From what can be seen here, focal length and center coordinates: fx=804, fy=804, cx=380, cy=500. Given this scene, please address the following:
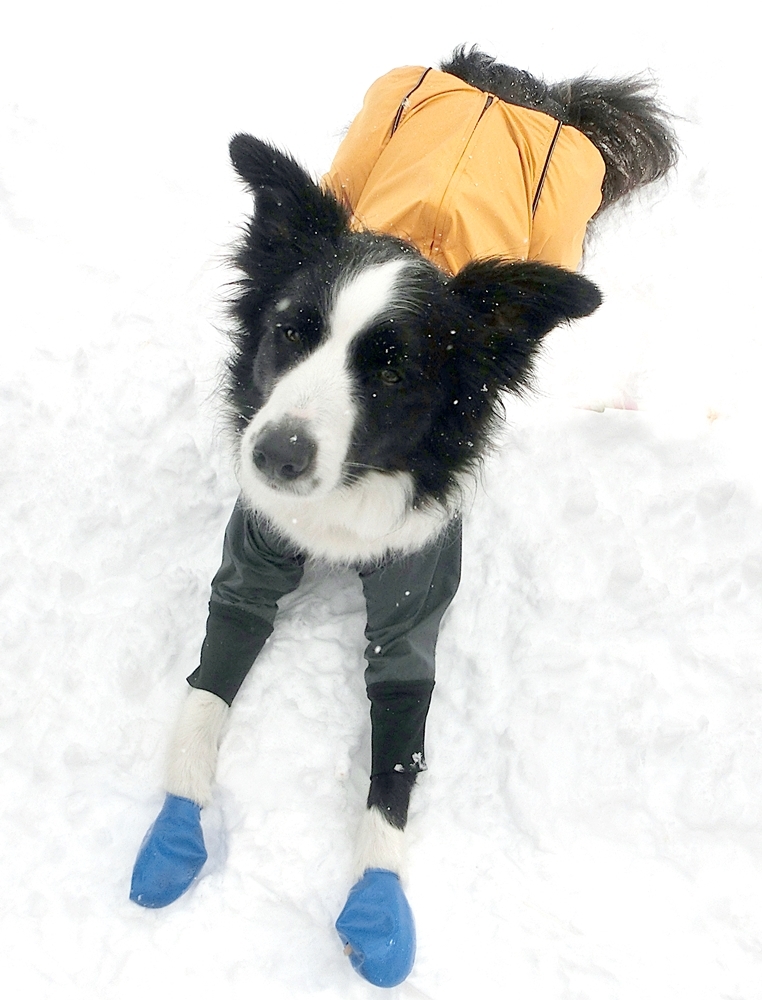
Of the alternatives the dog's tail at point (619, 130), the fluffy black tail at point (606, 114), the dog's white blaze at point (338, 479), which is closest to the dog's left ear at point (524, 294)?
the dog's white blaze at point (338, 479)

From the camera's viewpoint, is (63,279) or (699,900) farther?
(63,279)

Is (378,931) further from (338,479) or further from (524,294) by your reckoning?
(524,294)

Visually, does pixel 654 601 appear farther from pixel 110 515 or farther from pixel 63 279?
pixel 63 279

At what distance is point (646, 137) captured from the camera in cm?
445

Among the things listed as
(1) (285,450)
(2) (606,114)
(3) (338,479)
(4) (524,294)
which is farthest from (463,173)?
(1) (285,450)

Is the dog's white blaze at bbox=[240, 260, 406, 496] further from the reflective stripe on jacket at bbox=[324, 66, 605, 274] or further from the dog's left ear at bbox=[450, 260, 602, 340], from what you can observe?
the reflective stripe on jacket at bbox=[324, 66, 605, 274]

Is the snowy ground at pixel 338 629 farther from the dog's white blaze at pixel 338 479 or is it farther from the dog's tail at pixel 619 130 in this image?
the dog's white blaze at pixel 338 479

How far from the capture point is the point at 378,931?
2.73m

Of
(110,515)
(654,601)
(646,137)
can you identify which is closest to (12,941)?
(110,515)

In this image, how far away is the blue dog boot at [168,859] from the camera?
284cm

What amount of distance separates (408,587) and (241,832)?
44.4 inches

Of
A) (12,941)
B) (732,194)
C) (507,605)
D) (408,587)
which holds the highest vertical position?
(732,194)

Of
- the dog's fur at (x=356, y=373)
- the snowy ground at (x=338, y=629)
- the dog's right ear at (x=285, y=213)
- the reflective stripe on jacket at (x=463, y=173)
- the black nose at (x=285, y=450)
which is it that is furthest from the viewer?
the reflective stripe on jacket at (x=463, y=173)

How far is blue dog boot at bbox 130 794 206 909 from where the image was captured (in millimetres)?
2838
